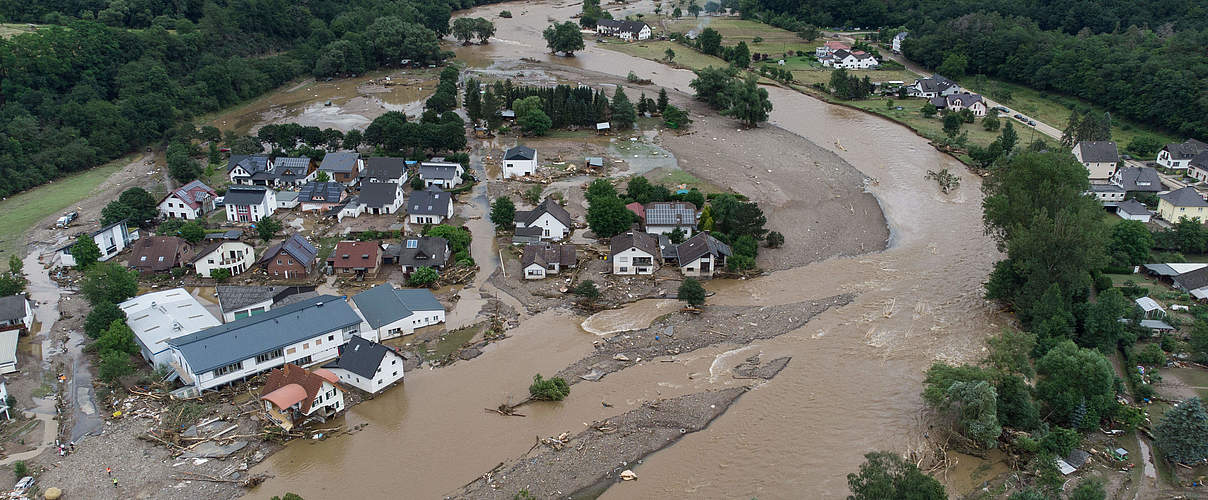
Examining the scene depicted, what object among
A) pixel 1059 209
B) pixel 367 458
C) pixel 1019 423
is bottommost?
pixel 367 458

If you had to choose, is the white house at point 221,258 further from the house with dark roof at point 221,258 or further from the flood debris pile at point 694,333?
the flood debris pile at point 694,333

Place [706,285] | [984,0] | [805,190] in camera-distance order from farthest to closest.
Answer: [984,0] < [805,190] < [706,285]

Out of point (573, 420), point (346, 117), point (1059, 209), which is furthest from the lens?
point (346, 117)

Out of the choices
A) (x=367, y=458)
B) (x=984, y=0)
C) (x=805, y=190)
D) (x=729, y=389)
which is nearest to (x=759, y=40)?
(x=984, y=0)

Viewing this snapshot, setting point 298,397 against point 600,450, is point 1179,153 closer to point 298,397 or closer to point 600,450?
point 600,450

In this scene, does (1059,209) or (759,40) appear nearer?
(1059,209)

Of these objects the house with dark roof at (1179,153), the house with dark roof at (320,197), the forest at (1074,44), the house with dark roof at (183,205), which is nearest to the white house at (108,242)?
the house with dark roof at (183,205)

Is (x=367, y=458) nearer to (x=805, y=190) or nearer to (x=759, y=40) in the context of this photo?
(x=805, y=190)
